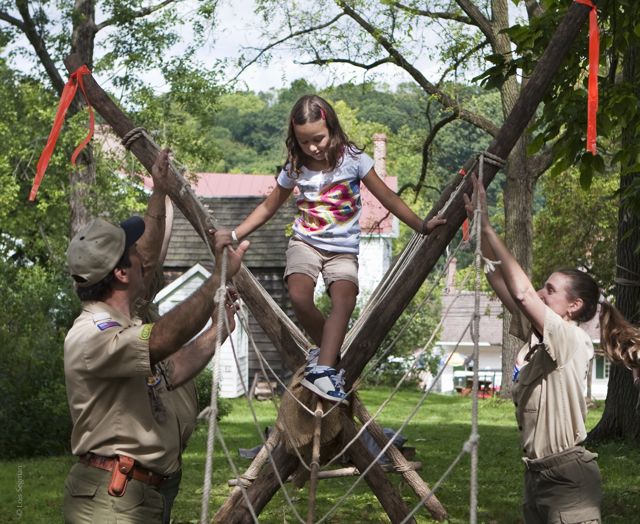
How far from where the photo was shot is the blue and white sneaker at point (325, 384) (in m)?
4.00

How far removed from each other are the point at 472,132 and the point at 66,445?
120ft

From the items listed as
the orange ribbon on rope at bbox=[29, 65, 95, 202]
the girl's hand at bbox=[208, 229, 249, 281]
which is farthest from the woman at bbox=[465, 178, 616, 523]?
the orange ribbon on rope at bbox=[29, 65, 95, 202]

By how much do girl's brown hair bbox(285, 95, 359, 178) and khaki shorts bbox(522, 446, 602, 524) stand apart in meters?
1.40

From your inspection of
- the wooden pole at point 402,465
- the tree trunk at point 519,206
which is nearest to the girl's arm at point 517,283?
the wooden pole at point 402,465

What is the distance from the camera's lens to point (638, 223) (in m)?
7.01

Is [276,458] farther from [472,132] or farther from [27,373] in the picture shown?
[472,132]

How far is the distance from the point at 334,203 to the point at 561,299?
41.9 inches

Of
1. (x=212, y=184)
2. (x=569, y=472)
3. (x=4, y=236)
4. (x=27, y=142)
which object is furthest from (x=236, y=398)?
(x=212, y=184)

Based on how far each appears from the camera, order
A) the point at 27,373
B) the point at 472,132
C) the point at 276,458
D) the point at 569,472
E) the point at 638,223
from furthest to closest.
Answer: the point at 472,132 < the point at 27,373 < the point at 638,223 < the point at 276,458 < the point at 569,472

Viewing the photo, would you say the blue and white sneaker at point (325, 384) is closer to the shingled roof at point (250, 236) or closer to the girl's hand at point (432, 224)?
the girl's hand at point (432, 224)

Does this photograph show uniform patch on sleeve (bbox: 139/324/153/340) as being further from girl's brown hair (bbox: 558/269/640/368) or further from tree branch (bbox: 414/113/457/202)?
tree branch (bbox: 414/113/457/202)

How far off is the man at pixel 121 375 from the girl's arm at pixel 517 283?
2.64 feet

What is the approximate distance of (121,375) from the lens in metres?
2.76

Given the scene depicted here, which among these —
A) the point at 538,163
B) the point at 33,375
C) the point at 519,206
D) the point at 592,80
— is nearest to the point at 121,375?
the point at 592,80
